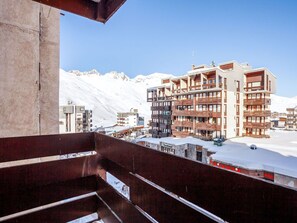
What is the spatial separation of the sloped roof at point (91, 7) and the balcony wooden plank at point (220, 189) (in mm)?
1531

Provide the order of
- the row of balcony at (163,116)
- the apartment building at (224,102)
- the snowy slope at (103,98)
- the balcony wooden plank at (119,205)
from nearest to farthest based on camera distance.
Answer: the balcony wooden plank at (119,205) < the apartment building at (224,102) < the row of balcony at (163,116) < the snowy slope at (103,98)

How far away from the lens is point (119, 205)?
50.4 inches

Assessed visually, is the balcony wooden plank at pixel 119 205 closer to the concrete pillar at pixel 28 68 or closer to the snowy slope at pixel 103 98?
the concrete pillar at pixel 28 68

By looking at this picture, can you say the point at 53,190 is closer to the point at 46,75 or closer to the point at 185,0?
the point at 46,75

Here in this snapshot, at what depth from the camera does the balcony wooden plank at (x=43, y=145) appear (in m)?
1.31

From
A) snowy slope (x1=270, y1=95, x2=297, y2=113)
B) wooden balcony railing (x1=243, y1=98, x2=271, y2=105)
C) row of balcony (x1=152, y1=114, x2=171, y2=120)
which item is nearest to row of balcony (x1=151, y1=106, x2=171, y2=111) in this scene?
row of balcony (x1=152, y1=114, x2=171, y2=120)

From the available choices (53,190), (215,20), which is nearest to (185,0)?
(215,20)

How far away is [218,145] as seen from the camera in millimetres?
13711

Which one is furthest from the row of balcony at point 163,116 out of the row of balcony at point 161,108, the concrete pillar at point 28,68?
the concrete pillar at point 28,68

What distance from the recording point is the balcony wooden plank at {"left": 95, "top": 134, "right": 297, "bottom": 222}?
47 centimetres

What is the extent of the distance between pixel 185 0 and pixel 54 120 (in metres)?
12.4

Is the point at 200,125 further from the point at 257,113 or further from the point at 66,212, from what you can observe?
the point at 66,212

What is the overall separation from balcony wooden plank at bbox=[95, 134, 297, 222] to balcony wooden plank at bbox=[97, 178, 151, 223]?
0.82 ft

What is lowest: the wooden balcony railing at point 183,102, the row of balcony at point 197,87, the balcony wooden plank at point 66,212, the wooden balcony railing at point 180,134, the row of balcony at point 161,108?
the wooden balcony railing at point 180,134
